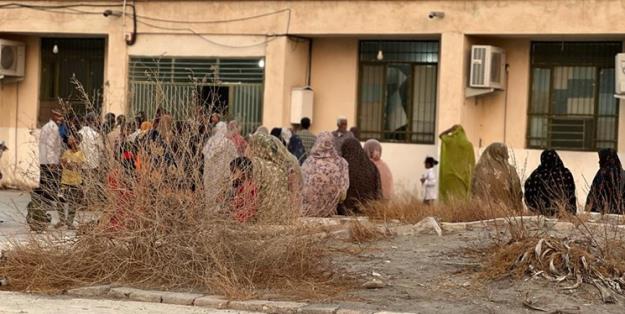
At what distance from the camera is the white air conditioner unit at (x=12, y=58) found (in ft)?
76.5

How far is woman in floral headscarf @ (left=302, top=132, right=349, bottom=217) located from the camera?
49.4 ft

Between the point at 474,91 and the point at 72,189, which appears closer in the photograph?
the point at 72,189

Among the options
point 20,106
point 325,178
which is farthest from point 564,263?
point 20,106

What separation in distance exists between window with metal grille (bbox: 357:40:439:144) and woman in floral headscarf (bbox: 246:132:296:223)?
743cm

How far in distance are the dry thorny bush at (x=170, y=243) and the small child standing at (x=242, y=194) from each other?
3.8 inches

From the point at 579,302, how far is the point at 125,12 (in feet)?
47.3

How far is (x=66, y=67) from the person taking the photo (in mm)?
23922

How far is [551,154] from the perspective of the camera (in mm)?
14555

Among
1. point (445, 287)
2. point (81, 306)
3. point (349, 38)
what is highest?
point (349, 38)

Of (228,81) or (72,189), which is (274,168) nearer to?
(72,189)

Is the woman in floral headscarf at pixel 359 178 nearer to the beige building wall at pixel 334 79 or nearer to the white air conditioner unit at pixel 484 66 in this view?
the white air conditioner unit at pixel 484 66

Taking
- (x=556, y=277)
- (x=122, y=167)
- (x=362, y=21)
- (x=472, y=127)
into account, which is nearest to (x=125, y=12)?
(x=362, y=21)

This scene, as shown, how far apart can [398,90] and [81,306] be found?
500 inches

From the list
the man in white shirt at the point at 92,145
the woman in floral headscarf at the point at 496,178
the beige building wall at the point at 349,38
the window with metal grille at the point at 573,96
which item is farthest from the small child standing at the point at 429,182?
the man in white shirt at the point at 92,145
